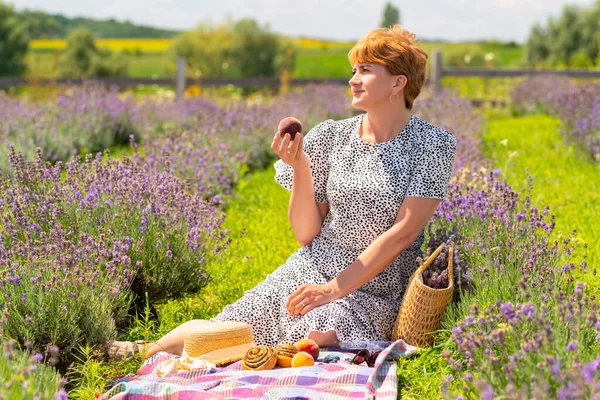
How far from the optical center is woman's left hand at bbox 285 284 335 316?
3559mm

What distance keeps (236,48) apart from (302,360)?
26.5 meters

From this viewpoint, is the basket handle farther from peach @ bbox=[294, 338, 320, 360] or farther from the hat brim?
the hat brim

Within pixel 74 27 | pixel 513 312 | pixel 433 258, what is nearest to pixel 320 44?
pixel 74 27

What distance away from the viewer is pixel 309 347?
3.38 m

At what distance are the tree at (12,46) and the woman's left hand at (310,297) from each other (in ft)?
95.8

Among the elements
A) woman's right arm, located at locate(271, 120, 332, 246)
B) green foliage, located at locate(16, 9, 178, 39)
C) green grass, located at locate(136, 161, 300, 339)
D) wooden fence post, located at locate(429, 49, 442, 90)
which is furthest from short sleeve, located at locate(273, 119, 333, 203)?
green foliage, located at locate(16, 9, 178, 39)

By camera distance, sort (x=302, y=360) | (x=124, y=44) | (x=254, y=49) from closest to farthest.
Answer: (x=302, y=360) < (x=254, y=49) < (x=124, y=44)

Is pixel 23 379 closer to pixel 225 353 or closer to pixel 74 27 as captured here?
pixel 225 353

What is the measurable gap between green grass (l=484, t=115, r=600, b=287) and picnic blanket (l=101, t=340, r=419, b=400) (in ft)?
5.21

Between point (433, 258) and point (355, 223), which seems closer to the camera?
point (433, 258)

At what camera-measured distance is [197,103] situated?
36.7 ft

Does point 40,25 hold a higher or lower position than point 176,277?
higher

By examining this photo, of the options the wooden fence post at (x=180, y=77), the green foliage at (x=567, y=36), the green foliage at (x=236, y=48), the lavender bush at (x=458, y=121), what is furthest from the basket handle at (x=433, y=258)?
the green foliage at (x=567, y=36)

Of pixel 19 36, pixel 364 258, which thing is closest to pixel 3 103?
pixel 364 258
